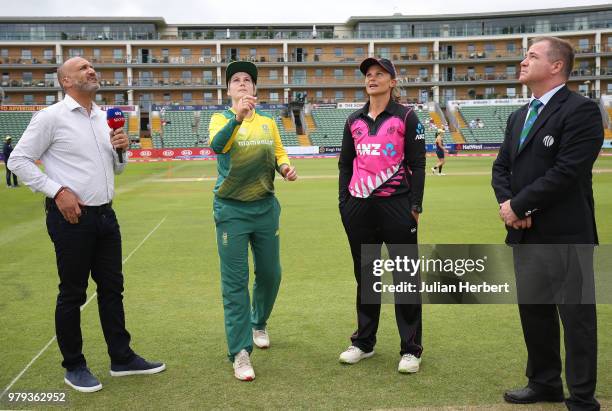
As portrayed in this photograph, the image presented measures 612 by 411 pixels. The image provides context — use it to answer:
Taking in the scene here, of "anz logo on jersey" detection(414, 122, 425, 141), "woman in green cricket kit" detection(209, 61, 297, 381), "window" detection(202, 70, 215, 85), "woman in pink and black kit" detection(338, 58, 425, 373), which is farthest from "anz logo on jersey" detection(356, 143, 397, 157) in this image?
"window" detection(202, 70, 215, 85)

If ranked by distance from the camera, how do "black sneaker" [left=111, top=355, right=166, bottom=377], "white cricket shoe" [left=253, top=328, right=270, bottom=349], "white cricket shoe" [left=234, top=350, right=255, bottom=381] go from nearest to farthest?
"white cricket shoe" [left=234, top=350, right=255, bottom=381]
"black sneaker" [left=111, top=355, right=166, bottom=377]
"white cricket shoe" [left=253, top=328, right=270, bottom=349]

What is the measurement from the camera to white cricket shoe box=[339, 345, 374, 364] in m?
4.45

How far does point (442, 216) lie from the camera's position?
1264 centimetres

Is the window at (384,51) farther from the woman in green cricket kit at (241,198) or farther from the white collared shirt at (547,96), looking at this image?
the white collared shirt at (547,96)

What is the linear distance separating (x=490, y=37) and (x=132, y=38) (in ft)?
137

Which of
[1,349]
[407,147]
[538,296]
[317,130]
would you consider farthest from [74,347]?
[317,130]

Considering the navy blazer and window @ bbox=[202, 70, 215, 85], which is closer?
the navy blazer

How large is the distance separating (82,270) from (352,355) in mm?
2017

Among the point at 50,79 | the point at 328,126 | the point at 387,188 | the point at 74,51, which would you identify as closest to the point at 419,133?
the point at 387,188

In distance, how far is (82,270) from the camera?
4.10 m

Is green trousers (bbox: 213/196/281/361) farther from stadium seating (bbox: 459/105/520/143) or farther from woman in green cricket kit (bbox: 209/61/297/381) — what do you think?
stadium seating (bbox: 459/105/520/143)

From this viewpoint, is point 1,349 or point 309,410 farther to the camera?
point 1,349

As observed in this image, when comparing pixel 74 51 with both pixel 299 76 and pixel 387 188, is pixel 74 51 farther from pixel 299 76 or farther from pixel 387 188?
pixel 387 188

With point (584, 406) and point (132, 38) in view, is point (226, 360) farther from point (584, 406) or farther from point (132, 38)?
point (132, 38)
